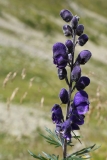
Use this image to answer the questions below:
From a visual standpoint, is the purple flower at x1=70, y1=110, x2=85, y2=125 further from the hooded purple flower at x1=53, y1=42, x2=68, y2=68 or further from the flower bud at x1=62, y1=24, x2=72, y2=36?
the flower bud at x1=62, y1=24, x2=72, y2=36

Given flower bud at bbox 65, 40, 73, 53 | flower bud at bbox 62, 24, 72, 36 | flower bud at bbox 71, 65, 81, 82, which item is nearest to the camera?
flower bud at bbox 71, 65, 81, 82

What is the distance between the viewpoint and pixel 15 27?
2060 inches

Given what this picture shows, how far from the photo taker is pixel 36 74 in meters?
36.2

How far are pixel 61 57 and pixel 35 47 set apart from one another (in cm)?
4473

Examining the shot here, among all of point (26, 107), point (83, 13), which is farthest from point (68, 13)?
point (83, 13)

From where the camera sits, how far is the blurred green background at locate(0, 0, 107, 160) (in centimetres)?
892

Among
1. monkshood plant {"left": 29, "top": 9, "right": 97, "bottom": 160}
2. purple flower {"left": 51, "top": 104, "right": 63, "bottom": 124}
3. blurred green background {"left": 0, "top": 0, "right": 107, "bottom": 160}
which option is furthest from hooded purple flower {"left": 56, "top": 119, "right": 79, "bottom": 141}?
blurred green background {"left": 0, "top": 0, "right": 107, "bottom": 160}

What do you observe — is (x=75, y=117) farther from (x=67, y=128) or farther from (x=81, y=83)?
(x=81, y=83)

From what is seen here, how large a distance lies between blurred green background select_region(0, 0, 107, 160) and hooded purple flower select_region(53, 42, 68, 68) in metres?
1.73

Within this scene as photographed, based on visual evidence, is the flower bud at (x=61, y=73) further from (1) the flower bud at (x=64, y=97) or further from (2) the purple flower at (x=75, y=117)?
(2) the purple flower at (x=75, y=117)

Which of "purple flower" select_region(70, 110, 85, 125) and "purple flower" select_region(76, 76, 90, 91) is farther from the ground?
"purple flower" select_region(76, 76, 90, 91)

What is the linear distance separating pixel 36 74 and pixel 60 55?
3252 cm

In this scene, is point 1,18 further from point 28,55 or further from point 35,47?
point 28,55

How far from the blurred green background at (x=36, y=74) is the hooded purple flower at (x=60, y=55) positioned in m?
1.73
